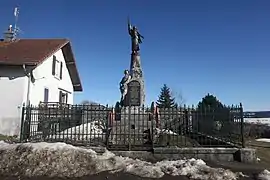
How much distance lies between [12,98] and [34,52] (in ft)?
12.8

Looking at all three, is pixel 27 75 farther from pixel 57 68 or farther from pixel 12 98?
pixel 57 68

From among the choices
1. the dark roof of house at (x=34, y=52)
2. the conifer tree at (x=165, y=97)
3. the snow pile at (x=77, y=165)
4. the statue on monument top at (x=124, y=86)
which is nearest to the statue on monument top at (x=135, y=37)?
the statue on monument top at (x=124, y=86)

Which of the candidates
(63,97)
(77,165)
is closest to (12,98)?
(63,97)

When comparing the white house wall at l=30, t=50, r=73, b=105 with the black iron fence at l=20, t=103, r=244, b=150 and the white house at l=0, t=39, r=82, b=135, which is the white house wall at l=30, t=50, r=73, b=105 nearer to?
the white house at l=0, t=39, r=82, b=135

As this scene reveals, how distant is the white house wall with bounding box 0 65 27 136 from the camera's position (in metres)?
17.6

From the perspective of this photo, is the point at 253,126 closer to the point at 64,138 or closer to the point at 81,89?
the point at 81,89

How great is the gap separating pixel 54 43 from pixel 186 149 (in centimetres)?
1672

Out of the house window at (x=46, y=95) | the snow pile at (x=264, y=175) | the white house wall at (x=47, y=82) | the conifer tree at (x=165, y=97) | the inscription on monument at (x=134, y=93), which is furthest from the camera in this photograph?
the conifer tree at (x=165, y=97)

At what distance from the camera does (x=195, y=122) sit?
11.7 metres

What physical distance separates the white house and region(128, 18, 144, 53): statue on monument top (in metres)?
6.08

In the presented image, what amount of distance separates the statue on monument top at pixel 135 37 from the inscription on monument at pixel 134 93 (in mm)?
2323

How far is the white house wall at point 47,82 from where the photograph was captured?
18770 millimetres

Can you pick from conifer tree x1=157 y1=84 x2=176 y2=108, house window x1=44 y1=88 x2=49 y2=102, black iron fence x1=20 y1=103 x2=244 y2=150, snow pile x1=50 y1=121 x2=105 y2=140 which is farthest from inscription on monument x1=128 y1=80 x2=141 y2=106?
conifer tree x1=157 y1=84 x2=176 y2=108

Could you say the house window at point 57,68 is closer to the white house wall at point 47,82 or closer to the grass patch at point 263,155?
the white house wall at point 47,82
